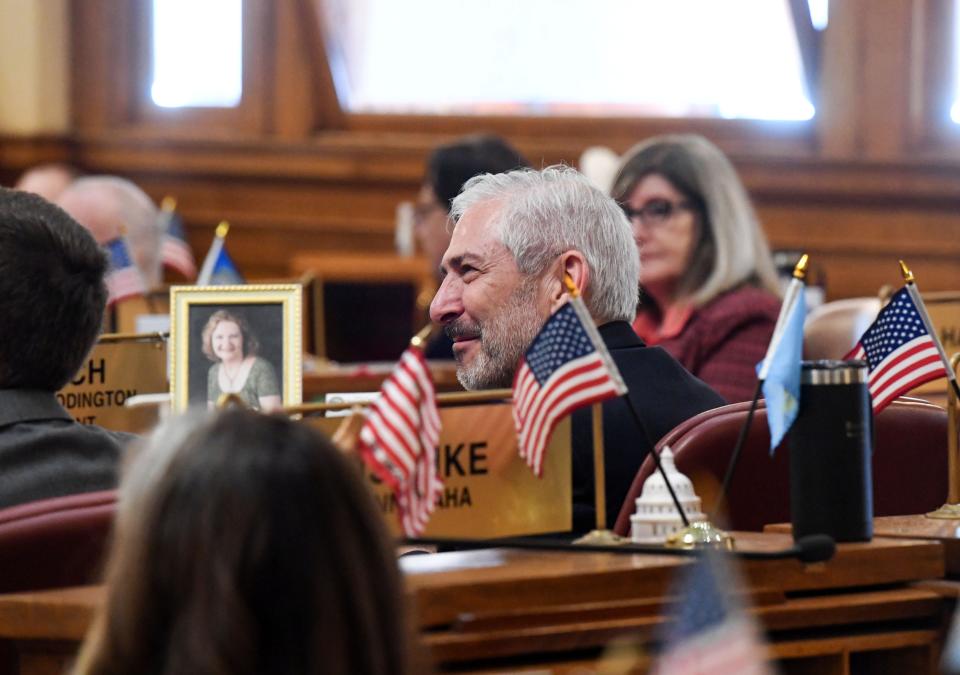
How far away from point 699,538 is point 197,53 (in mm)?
6165

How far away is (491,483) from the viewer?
2264mm

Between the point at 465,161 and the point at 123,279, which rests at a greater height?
the point at 465,161

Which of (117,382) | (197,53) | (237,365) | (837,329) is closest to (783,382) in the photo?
(237,365)

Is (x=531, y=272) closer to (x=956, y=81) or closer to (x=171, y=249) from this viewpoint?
(x=171, y=249)

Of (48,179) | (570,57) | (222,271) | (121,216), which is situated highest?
(570,57)

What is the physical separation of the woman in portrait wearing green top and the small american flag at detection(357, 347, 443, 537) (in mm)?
1127

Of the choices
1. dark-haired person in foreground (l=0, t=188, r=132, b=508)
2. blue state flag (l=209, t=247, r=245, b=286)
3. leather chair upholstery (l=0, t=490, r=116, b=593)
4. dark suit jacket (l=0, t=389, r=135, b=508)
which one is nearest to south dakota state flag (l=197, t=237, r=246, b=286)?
blue state flag (l=209, t=247, r=245, b=286)

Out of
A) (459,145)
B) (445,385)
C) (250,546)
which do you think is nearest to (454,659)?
(250,546)

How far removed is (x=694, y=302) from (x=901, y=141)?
2269 millimetres

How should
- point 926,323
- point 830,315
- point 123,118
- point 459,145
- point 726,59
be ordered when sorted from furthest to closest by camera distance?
point 123,118
point 726,59
point 459,145
point 830,315
point 926,323

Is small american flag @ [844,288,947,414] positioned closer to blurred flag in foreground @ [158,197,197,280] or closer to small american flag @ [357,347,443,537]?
small american flag @ [357,347,443,537]

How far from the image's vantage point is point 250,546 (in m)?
1.19

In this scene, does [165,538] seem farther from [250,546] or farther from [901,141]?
[901,141]

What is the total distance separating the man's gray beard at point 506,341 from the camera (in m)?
3.14
